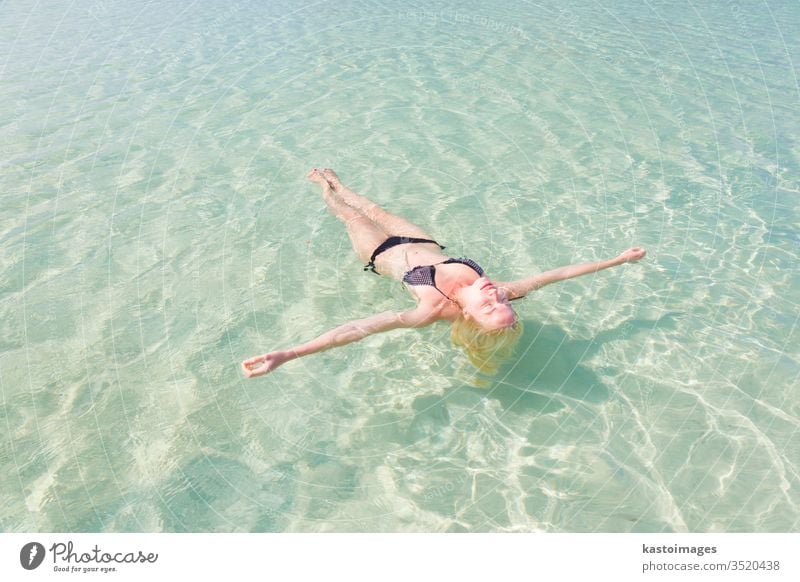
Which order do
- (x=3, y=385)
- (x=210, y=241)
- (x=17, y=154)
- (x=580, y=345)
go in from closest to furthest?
(x=3, y=385) < (x=580, y=345) < (x=210, y=241) < (x=17, y=154)

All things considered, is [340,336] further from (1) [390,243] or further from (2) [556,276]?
(2) [556,276]

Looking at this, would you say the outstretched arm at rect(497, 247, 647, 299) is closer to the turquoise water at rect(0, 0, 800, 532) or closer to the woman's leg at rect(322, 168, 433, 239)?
the turquoise water at rect(0, 0, 800, 532)

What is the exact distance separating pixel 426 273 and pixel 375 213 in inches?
62.2

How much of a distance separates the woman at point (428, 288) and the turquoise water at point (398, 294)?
26cm

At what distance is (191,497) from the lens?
183 inches

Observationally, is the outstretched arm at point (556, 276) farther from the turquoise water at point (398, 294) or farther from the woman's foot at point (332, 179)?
the woman's foot at point (332, 179)

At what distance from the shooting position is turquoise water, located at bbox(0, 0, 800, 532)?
4688 millimetres

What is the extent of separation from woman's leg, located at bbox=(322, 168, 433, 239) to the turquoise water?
0.45 meters

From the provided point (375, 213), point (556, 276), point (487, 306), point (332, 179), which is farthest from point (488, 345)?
point (332, 179)

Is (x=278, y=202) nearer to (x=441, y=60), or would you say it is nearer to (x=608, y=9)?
(x=441, y=60)

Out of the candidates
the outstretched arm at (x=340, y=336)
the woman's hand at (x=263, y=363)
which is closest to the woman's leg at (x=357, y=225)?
the outstretched arm at (x=340, y=336)

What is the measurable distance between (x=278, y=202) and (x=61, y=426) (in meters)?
4.16

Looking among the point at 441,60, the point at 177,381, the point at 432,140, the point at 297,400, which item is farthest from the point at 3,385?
the point at 441,60

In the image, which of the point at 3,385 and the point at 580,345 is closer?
the point at 3,385
